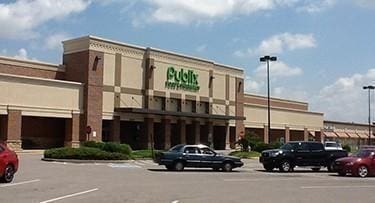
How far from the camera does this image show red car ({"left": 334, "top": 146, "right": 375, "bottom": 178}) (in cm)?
3144

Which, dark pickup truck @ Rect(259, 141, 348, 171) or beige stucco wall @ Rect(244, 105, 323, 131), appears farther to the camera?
beige stucco wall @ Rect(244, 105, 323, 131)

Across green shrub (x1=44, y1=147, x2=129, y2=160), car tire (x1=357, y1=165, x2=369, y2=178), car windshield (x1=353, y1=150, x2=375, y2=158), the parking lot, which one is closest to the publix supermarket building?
green shrub (x1=44, y1=147, x2=129, y2=160)

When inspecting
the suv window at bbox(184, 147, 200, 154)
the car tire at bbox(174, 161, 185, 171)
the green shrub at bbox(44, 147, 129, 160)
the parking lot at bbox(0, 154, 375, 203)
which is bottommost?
the parking lot at bbox(0, 154, 375, 203)

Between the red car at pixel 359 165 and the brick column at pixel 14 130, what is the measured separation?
30.7 metres

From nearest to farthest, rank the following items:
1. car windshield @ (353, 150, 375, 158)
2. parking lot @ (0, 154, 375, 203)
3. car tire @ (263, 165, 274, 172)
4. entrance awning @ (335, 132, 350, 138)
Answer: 1. parking lot @ (0, 154, 375, 203)
2. car windshield @ (353, 150, 375, 158)
3. car tire @ (263, 165, 274, 172)
4. entrance awning @ (335, 132, 350, 138)

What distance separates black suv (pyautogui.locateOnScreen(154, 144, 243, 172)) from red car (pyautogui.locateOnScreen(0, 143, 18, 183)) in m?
12.0

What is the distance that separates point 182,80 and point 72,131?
672 inches

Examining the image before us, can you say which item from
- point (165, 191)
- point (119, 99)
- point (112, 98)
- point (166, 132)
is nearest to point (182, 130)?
point (166, 132)

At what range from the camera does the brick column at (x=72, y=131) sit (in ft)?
193

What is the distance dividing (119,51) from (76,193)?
46182 millimetres

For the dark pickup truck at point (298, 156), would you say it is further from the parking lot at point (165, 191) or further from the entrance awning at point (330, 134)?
the entrance awning at point (330, 134)

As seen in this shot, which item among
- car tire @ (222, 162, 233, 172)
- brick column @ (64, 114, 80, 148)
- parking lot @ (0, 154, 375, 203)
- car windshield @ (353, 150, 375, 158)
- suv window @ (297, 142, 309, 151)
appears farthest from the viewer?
brick column @ (64, 114, 80, 148)

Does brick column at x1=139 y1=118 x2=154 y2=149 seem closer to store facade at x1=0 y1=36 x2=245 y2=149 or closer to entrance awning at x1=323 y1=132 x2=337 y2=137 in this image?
store facade at x1=0 y1=36 x2=245 y2=149

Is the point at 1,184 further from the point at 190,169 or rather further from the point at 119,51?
the point at 119,51
